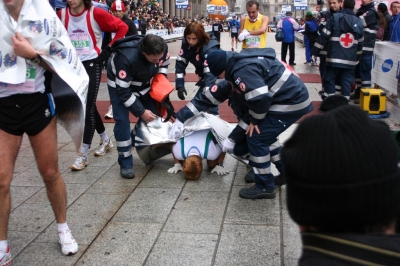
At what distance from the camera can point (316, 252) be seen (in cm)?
115

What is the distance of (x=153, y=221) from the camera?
157 inches

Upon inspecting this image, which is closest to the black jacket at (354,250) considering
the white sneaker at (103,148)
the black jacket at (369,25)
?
the white sneaker at (103,148)

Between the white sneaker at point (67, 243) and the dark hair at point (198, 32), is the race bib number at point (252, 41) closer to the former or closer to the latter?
the dark hair at point (198, 32)

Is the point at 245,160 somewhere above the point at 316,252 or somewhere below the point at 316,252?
below

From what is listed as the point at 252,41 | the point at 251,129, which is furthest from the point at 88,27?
the point at 252,41

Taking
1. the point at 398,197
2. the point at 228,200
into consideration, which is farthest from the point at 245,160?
A: the point at 398,197

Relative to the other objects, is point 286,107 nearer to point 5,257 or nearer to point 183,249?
point 183,249

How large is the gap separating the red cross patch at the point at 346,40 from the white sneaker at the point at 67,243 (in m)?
5.51

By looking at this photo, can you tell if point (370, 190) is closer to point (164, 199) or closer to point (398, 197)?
point (398, 197)

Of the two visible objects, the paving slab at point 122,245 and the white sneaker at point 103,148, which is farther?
the white sneaker at point 103,148

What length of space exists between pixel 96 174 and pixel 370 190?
4376mm

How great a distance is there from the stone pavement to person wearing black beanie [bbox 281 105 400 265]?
7.28 ft

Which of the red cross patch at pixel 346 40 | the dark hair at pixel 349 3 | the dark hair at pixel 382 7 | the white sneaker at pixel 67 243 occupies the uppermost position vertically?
the dark hair at pixel 349 3

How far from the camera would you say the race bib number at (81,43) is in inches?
200
